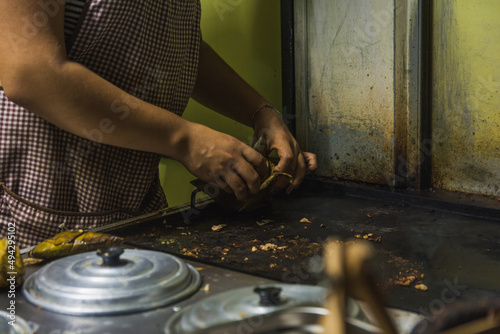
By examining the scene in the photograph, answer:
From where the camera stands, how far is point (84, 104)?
123cm

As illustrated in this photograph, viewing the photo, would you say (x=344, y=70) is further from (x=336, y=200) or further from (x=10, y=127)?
(x=10, y=127)

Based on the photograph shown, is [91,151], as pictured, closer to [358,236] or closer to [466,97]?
[358,236]

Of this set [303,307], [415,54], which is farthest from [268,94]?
[303,307]

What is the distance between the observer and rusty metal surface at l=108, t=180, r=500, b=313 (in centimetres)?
107

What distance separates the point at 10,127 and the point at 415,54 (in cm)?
125

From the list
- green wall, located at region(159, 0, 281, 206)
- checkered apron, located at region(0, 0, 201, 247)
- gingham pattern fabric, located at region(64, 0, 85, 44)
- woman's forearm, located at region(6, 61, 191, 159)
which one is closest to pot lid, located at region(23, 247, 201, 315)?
woman's forearm, located at region(6, 61, 191, 159)

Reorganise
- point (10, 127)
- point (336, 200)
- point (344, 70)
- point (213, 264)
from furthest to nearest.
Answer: point (344, 70)
point (336, 200)
point (10, 127)
point (213, 264)

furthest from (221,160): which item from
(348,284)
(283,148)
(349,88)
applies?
(348,284)

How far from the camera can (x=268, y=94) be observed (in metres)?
2.29

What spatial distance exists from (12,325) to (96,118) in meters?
0.58

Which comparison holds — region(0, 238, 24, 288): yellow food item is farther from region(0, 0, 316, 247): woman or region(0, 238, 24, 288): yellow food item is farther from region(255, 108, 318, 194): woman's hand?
region(255, 108, 318, 194): woman's hand

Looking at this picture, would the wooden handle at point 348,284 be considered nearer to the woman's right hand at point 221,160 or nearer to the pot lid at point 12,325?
the pot lid at point 12,325

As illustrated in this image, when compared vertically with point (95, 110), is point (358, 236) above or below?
below

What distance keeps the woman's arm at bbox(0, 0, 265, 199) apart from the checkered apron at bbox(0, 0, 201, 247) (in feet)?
0.49
